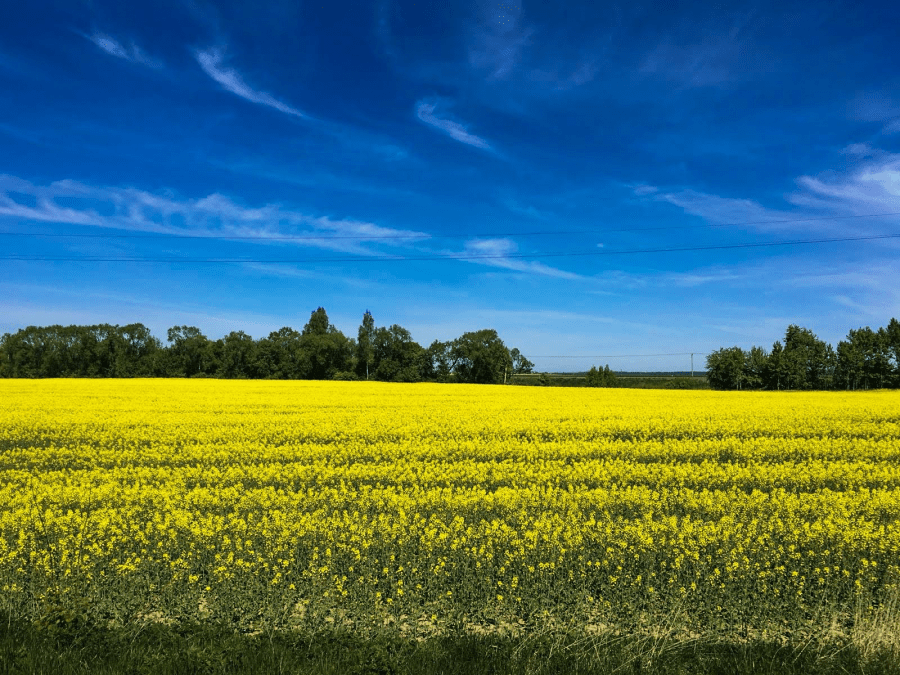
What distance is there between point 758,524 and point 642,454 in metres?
6.56

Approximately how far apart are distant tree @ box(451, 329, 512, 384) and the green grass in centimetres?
7664

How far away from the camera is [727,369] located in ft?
244

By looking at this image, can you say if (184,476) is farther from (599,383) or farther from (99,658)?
(599,383)

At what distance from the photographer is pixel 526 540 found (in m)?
7.29

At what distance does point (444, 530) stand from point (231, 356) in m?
73.4

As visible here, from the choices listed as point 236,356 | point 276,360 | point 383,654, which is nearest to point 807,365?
point 276,360

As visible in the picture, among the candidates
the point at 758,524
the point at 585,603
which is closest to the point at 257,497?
the point at 585,603

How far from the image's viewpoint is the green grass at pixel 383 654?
14.1ft

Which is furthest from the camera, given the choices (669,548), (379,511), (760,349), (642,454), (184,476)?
(760,349)

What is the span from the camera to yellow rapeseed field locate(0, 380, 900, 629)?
5.88 m

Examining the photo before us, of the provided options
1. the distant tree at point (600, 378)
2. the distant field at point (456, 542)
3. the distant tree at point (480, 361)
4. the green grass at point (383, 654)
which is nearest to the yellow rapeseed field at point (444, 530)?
the distant field at point (456, 542)

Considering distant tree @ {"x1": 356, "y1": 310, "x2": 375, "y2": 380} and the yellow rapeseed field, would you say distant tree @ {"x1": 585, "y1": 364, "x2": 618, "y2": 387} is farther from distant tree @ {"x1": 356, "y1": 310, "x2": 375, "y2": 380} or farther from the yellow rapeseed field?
the yellow rapeseed field

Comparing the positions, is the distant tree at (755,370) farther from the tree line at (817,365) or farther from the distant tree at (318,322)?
the distant tree at (318,322)

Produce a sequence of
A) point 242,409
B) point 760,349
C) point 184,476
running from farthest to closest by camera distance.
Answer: point 760,349
point 242,409
point 184,476
